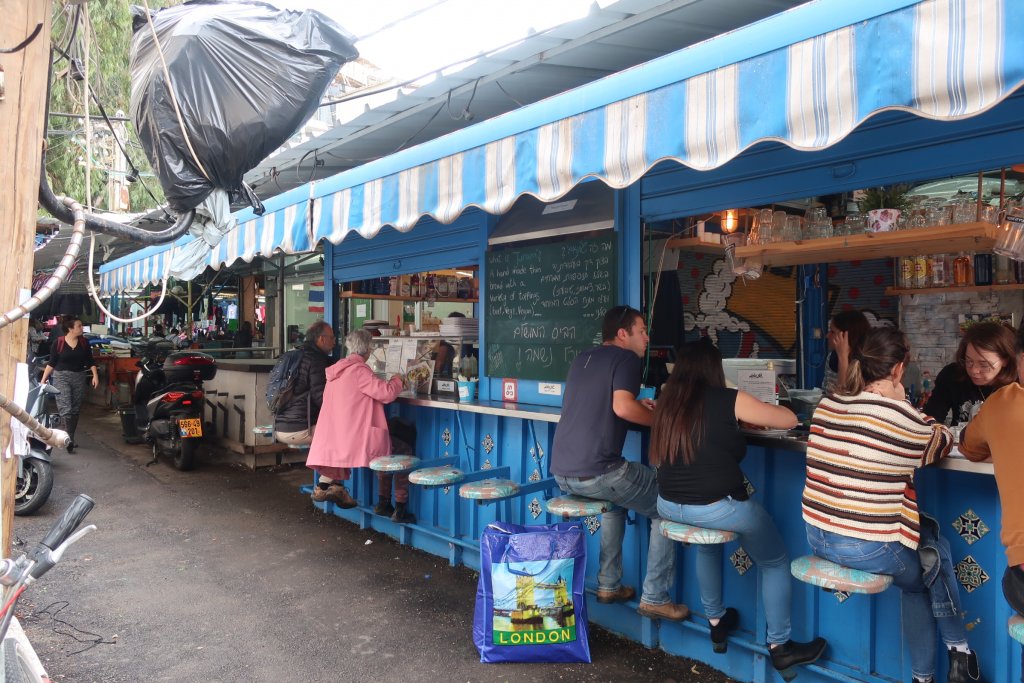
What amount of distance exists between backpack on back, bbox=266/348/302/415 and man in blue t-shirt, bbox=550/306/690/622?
318 cm

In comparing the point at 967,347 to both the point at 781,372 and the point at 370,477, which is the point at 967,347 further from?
the point at 370,477

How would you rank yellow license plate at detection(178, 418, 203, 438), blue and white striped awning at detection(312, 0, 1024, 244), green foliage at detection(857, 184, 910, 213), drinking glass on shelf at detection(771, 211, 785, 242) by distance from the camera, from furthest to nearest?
yellow license plate at detection(178, 418, 203, 438) → drinking glass on shelf at detection(771, 211, 785, 242) → green foliage at detection(857, 184, 910, 213) → blue and white striped awning at detection(312, 0, 1024, 244)

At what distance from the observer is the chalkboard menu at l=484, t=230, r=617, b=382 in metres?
4.67

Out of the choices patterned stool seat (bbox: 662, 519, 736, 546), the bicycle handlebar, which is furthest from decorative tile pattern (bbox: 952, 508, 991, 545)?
the bicycle handlebar

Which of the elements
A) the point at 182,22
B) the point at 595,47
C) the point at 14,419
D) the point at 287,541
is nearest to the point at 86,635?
the point at 287,541

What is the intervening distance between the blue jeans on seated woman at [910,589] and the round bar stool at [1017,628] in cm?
41

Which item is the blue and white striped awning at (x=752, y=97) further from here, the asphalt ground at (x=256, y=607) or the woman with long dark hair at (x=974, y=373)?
the asphalt ground at (x=256, y=607)

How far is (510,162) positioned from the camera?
11.3ft

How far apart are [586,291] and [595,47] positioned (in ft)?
5.22

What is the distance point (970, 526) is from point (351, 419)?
413cm

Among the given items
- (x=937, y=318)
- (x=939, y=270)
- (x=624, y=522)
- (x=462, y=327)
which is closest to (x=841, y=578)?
(x=624, y=522)

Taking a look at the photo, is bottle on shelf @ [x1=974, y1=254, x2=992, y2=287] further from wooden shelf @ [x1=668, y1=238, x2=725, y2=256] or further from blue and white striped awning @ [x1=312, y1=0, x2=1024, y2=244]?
blue and white striped awning @ [x1=312, y1=0, x2=1024, y2=244]

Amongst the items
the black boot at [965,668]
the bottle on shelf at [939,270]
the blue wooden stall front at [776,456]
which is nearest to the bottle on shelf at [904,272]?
the bottle on shelf at [939,270]

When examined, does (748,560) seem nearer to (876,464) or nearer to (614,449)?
(614,449)
